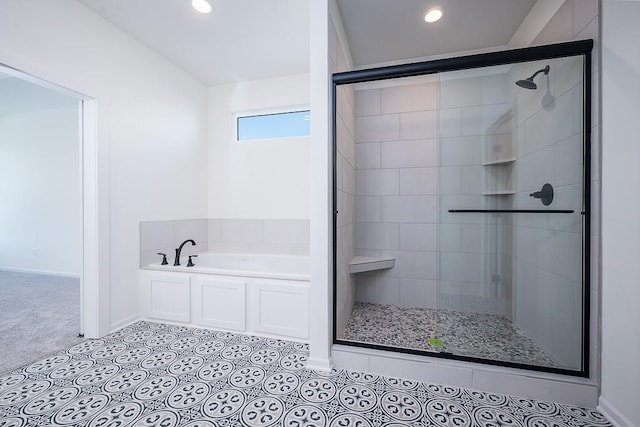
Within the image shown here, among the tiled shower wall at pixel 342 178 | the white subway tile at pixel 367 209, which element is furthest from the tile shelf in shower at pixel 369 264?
the white subway tile at pixel 367 209

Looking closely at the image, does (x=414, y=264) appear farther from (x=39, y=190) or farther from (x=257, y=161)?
(x=39, y=190)

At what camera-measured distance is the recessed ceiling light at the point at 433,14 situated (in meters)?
2.08

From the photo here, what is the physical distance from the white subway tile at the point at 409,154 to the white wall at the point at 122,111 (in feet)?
7.66

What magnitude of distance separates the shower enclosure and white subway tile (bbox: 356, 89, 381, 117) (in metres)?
0.11

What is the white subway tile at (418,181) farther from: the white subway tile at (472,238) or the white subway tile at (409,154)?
the white subway tile at (472,238)

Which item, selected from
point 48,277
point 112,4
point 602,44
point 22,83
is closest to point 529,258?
point 602,44

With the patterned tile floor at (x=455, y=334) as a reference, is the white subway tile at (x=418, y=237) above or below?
above

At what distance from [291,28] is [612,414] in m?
3.34

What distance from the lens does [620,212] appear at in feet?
4.32

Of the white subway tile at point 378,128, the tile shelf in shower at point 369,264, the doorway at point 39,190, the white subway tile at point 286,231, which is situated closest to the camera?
the tile shelf in shower at point 369,264

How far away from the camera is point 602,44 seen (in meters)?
1.40

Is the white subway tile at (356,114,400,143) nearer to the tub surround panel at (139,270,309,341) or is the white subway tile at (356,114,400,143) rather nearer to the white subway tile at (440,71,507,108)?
the white subway tile at (440,71,507,108)

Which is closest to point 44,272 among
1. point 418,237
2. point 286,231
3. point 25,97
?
point 25,97

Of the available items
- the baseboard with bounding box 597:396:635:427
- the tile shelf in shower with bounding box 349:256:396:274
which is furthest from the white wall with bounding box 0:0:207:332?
the baseboard with bounding box 597:396:635:427
